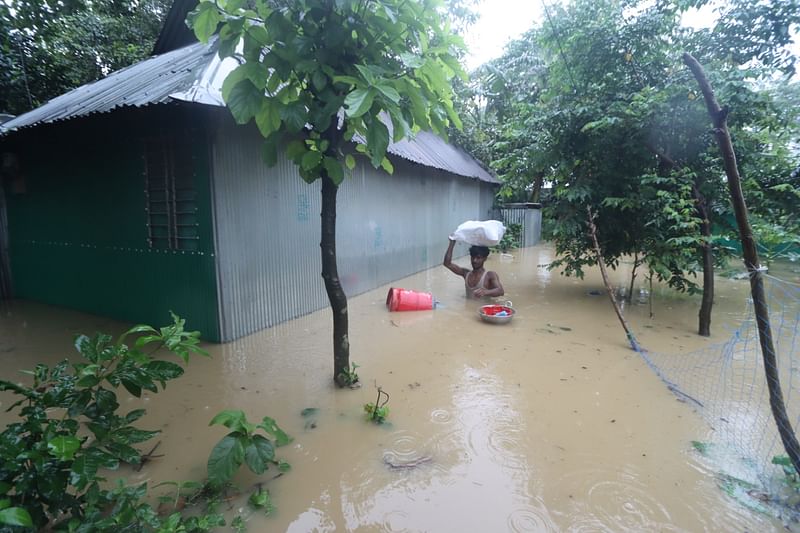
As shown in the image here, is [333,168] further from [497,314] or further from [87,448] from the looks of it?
[497,314]

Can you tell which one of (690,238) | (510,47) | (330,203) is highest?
(510,47)

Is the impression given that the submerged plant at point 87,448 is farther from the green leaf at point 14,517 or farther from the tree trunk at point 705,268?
the tree trunk at point 705,268

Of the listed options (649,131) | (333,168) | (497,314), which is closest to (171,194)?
(333,168)

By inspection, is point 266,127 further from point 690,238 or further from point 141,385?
point 690,238

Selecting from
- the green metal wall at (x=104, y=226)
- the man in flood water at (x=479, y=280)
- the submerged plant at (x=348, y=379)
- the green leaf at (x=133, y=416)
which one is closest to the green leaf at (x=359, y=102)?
the green leaf at (x=133, y=416)

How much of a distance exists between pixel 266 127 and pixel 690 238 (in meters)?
5.22

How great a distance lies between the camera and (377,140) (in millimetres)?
2461

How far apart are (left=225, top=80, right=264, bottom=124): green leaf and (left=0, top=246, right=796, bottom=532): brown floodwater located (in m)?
2.25

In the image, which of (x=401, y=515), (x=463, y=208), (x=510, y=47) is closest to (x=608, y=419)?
(x=401, y=515)

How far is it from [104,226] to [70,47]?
8412 millimetres

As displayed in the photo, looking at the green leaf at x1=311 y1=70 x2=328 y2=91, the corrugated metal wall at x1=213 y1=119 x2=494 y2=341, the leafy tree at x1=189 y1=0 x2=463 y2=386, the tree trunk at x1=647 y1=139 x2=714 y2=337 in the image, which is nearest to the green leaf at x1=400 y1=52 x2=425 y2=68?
the leafy tree at x1=189 y1=0 x2=463 y2=386

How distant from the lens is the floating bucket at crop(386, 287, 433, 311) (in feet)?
21.1

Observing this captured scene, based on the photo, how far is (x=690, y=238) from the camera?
16.8 ft

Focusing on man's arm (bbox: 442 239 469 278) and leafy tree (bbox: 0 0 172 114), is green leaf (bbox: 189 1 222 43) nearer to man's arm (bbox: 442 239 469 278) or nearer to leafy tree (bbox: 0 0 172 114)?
man's arm (bbox: 442 239 469 278)
